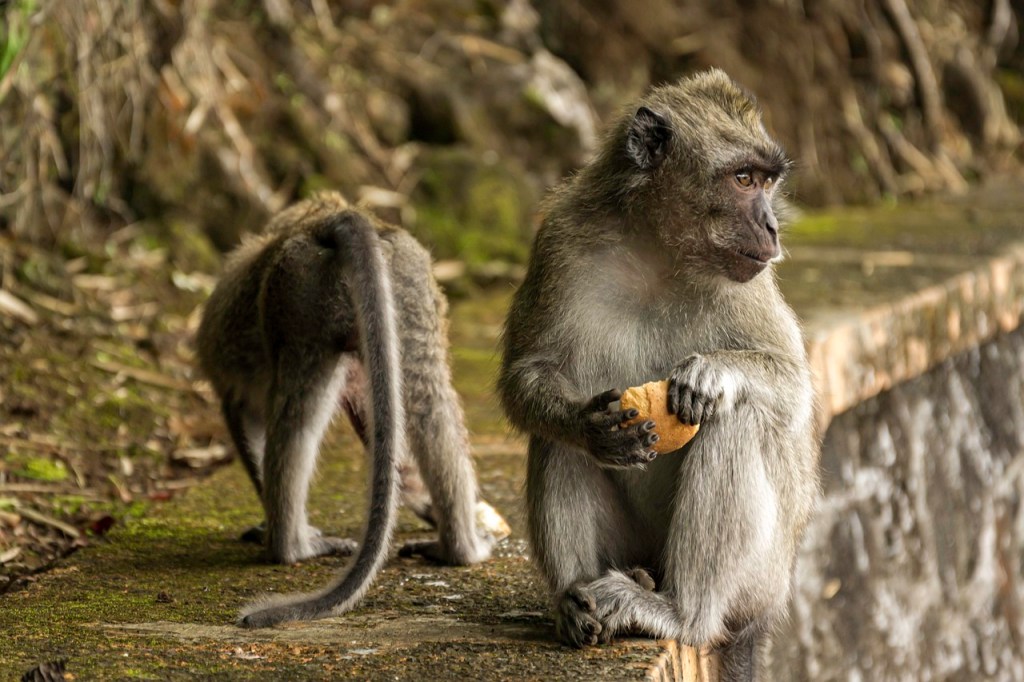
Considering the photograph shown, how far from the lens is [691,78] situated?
13.6 ft

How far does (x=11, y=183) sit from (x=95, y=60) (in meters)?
0.73

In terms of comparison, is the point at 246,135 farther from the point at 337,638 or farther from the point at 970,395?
the point at 337,638

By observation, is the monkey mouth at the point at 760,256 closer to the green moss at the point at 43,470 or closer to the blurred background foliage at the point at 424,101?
the blurred background foliage at the point at 424,101

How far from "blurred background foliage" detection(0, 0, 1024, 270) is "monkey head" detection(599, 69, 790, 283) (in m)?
2.39

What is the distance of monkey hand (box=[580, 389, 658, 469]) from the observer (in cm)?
346

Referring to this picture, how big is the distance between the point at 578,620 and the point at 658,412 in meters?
0.55

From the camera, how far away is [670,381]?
3494mm

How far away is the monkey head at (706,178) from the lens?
3.74 metres

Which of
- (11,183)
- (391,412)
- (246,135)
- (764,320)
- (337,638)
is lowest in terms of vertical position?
(337,638)

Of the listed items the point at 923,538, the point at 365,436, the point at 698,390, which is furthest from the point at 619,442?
the point at 923,538

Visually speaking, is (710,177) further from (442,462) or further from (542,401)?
(442,462)

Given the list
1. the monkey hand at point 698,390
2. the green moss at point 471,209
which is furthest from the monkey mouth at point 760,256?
the green moss at point 471,209

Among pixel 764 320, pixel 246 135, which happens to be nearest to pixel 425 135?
pixel 246 135

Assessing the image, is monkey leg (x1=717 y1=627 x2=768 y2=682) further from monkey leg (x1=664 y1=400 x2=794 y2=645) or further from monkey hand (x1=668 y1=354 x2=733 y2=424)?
monkey hand (x1=668 y1=354 x2=733 y2=424)
